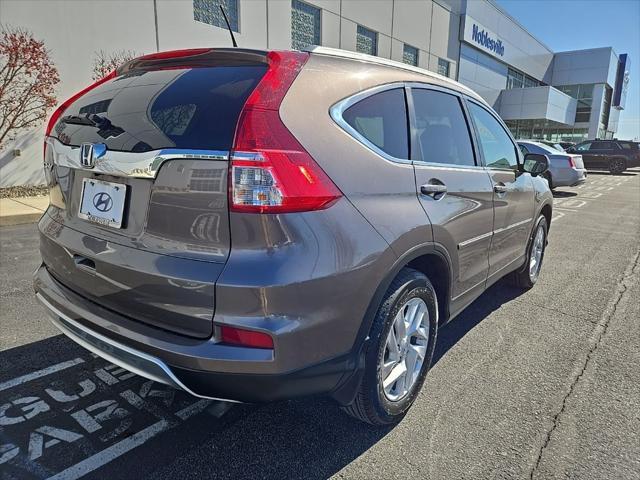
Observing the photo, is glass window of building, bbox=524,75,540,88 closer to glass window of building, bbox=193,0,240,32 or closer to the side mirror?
glass window of building, bbox=193,0,240,32

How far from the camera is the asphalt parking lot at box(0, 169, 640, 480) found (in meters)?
2.05

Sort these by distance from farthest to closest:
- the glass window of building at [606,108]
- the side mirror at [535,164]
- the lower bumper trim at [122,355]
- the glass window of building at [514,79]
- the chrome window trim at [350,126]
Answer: the glass window of building at [606,108] < the glass window of building at [514,79] < the side mirror at [535,164] < the chrome window trim at [350,126] < the lower bumper trim at [122,355]

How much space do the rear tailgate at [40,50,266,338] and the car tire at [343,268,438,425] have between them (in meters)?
0.85

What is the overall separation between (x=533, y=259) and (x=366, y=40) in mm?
15650

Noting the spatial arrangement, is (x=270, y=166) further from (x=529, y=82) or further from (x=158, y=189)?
(x=529, y=82)

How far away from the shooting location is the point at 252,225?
163 cm

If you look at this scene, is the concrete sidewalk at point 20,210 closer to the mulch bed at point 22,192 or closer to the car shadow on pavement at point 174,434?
the mulch bed at point 22,192

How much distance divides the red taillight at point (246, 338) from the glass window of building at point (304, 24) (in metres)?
14.3

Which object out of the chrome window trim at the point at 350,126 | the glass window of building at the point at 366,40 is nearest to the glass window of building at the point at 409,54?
the glass window of building at the point at 366,40

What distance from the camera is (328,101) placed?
6.25 feet

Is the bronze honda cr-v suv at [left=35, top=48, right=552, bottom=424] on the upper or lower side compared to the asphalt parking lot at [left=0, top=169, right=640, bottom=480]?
upper

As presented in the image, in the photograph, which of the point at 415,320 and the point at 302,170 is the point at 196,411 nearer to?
the point at 415,320

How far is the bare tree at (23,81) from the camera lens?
822cm

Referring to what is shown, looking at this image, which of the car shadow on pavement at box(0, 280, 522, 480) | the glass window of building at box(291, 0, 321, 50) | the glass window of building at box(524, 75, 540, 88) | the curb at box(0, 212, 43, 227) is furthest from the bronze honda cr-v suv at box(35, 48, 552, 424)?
the glass window of building at box(524, 75, 540, 88)
